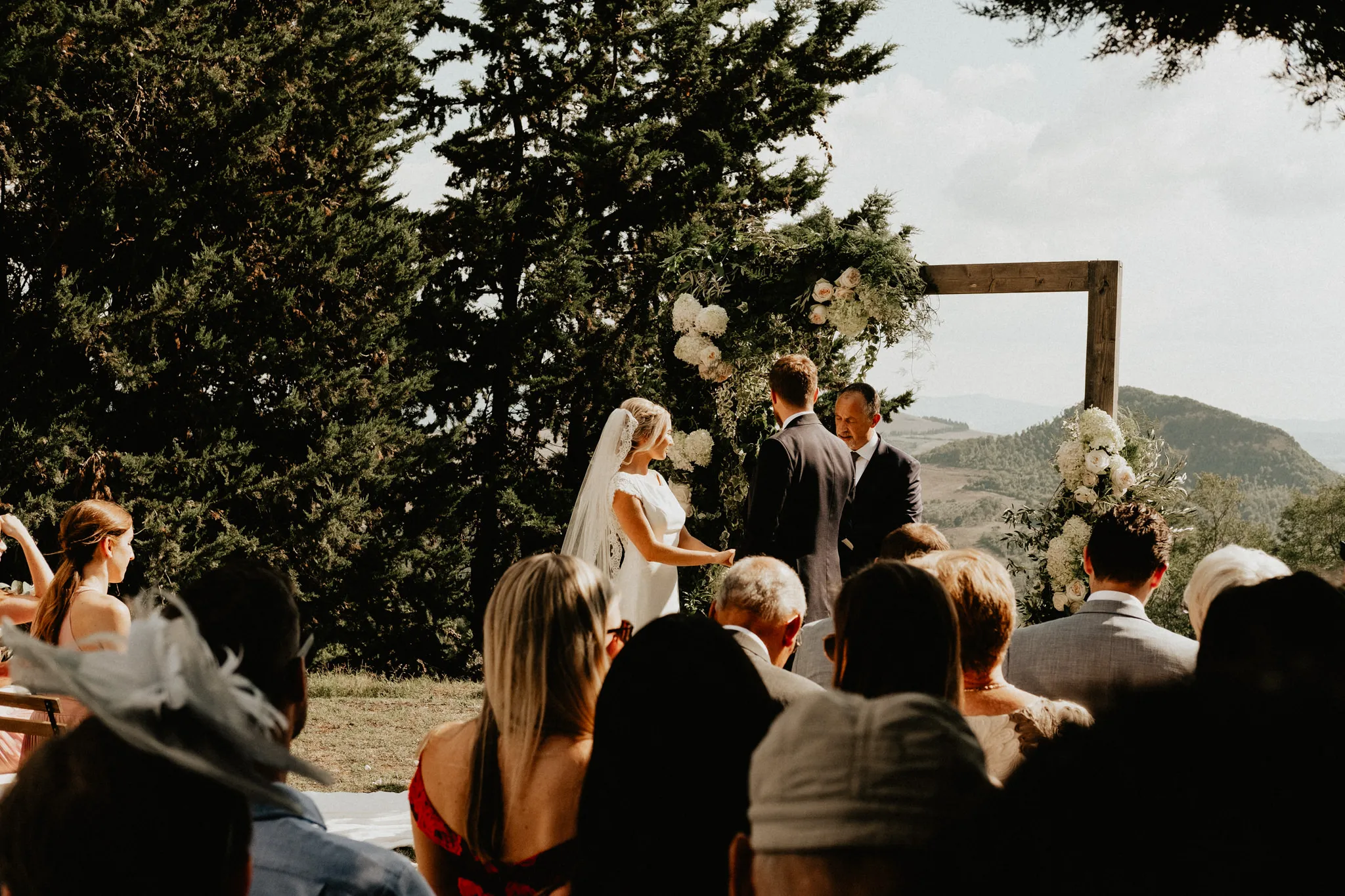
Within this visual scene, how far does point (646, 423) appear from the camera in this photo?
5145 millimetres

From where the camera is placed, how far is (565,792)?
1988 millimetres

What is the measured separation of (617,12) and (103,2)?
182 inches

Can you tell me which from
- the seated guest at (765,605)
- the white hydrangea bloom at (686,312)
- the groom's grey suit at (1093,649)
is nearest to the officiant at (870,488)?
the white hydrangea bloom at (686,312)

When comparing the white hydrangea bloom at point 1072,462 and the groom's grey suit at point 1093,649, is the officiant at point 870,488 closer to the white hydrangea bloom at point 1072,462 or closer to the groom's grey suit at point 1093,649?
the white hydrangea bloom at point 1072,462

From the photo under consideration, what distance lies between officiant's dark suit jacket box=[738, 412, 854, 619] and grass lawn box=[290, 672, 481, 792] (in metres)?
2.47

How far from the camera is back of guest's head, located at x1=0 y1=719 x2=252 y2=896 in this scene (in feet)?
3.10

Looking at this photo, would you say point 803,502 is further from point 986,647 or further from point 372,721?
point 372,721

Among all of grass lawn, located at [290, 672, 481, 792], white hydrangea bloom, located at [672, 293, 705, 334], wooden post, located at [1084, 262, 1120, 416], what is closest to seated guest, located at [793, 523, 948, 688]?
wooden post, located at [1084, 262, 1120, 416]

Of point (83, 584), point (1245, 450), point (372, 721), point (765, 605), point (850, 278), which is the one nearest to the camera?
point (765, 605)

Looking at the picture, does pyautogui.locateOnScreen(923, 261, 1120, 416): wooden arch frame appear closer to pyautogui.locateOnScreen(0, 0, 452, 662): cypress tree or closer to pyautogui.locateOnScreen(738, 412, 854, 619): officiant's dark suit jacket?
pyautogui.locateOnScreen(738, 412, 854, 619): officiant's dark suit jacket

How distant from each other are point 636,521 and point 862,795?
4213 millimetres

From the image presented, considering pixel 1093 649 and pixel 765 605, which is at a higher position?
pixel 765 605

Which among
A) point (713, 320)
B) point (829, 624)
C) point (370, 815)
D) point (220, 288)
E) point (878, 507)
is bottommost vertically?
point (370, 815)

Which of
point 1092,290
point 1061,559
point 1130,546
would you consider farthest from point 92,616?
point 1092,290
